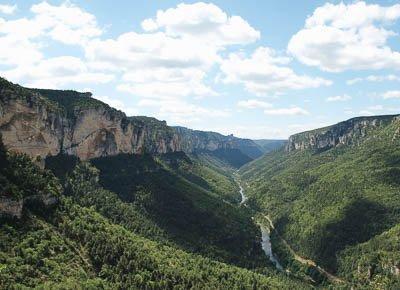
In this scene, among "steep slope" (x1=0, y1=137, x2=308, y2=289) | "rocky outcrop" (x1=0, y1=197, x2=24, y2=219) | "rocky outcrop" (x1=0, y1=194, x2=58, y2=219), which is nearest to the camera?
"steep slope" (x1=0, y1=137, x2=308, y2=289)

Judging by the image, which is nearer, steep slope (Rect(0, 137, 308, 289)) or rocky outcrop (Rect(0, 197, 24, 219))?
steep slope (Rect(0, 137, 308, 289))

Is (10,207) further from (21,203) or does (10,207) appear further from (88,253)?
(88,253)

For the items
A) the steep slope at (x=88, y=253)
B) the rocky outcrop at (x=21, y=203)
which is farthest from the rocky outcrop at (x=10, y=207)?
the steep slope at (x=88, y=253)

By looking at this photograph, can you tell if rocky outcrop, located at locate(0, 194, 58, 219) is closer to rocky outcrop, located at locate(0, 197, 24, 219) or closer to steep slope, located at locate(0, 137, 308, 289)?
rocky outcrop, located at locate(0, 197, 24, 219)

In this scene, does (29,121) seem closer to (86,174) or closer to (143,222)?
(86,174)

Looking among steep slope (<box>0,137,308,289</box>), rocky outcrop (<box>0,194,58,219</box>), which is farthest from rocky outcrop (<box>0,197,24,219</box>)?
steep slope (<box>0,137,308,289</box>)

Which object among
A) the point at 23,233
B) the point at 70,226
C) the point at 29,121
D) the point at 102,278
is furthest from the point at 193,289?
the point at 29,121

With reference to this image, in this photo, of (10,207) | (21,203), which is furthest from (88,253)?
(10,207)

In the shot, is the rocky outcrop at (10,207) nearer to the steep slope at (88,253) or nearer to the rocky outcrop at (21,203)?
the rocky outcrop at (21,203)

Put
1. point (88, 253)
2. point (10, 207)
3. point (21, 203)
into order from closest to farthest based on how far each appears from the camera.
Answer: point (10, 207) → point (21, 203) → point (88, 253)

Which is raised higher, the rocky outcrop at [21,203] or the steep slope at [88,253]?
the rocky outcrop at [21,203]

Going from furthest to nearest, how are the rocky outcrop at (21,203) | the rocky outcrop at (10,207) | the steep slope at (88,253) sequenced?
the rocky outcrop at (21,203)
the rocky outcrop at (10,207)
the steep slope at (88,253)
